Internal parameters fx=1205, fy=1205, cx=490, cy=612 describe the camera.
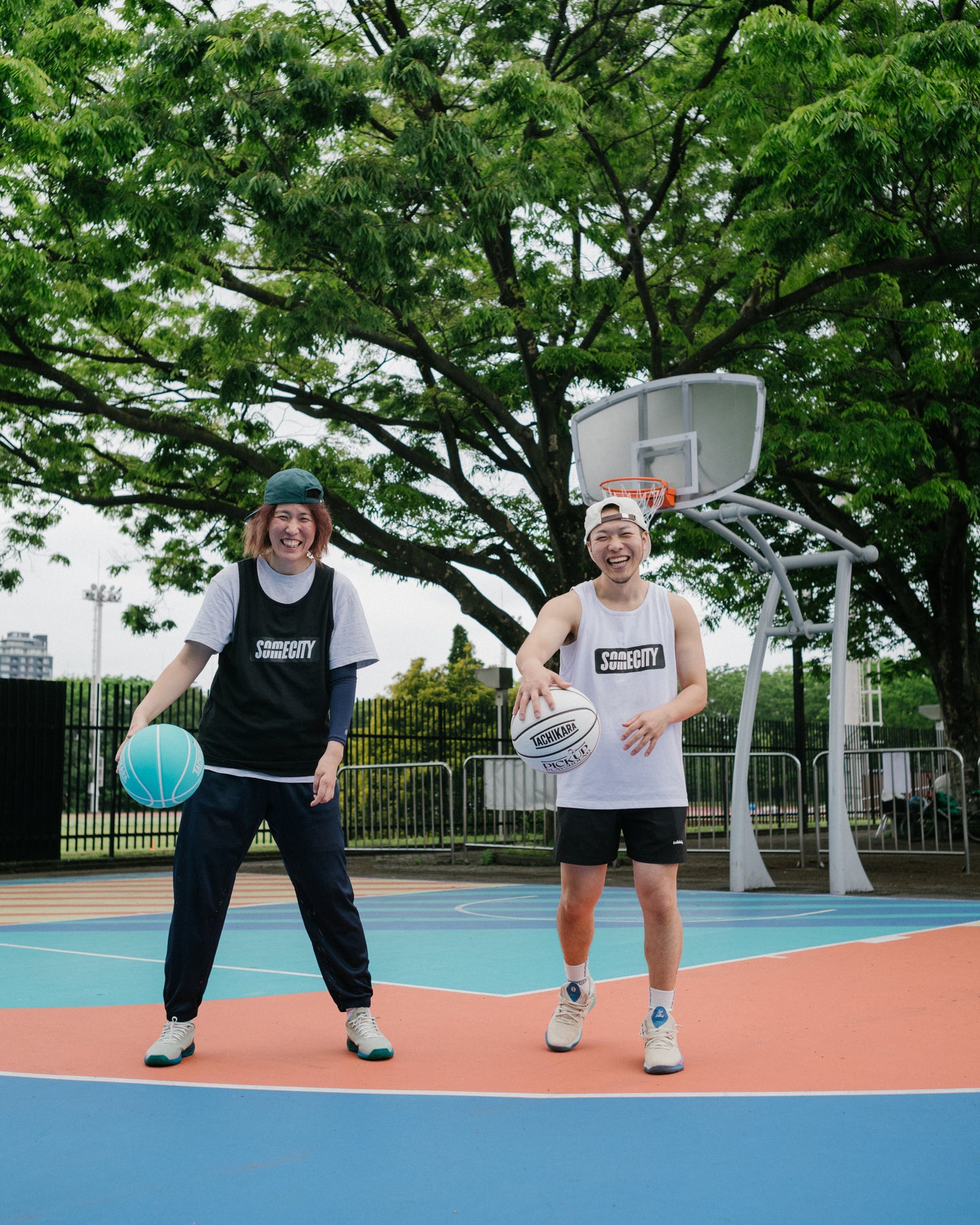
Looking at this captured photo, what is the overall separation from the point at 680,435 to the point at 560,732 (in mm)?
8118

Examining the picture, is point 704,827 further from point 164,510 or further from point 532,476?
point 164,510

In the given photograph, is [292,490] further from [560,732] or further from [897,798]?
[897,798]

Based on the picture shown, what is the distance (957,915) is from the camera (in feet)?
31.6

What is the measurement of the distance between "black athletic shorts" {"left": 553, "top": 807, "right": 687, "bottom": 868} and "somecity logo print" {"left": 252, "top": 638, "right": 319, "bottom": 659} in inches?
44.6

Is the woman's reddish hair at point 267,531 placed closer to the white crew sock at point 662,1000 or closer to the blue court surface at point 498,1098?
the blue court surface at point 498,1098

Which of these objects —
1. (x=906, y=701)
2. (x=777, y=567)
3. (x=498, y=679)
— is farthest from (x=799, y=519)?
(x=906, y=701)

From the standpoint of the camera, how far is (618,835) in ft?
14.9

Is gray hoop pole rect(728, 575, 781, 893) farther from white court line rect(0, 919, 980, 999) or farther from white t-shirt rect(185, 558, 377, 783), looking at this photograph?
white t-shirt rect(185, 558, 377, 783)

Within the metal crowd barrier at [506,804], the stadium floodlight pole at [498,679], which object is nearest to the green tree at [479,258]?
the metal crowd barrier at [506,804]

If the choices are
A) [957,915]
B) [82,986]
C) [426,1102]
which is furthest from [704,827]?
[426,1102]

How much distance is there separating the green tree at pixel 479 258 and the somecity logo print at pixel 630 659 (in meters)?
7.78

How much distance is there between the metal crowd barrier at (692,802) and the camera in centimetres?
1669

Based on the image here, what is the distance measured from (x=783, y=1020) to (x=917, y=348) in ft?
42.1

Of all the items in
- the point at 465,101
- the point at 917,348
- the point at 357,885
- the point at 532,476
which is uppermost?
the point at 465,101
